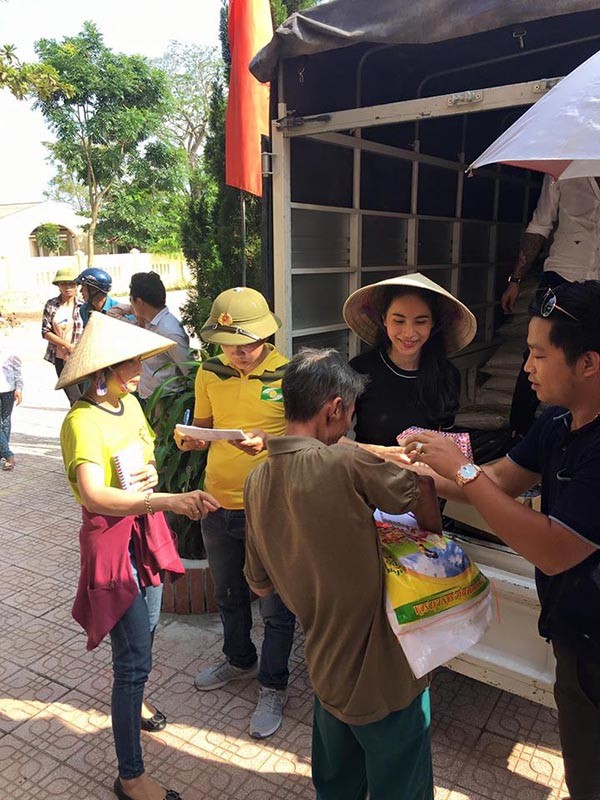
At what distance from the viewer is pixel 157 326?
4.13 m

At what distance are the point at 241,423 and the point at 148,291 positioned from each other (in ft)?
6.05

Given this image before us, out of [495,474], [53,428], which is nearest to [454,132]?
[495,474]

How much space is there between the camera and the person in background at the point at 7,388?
6141mm

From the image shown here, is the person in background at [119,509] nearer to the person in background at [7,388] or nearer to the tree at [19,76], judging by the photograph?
the person in background at [7,388]

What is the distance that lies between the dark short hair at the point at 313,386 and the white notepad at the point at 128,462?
77cm

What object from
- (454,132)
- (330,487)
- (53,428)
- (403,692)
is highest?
(454,132)

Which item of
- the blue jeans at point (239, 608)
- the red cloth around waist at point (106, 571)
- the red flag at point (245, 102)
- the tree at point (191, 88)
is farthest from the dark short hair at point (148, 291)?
the tree at point (191, 88)

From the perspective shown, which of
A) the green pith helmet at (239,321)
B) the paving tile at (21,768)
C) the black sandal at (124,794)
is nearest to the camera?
the black sandal at (124,794)

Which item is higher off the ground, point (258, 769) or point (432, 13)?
point (432, 13)

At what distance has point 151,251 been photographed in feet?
104

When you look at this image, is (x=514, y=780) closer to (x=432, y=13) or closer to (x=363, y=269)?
(x=363, y=269)

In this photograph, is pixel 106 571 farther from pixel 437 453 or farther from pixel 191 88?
pixel 191 88

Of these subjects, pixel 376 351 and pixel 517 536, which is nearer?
pixel 517 536

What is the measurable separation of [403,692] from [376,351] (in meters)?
1.48
